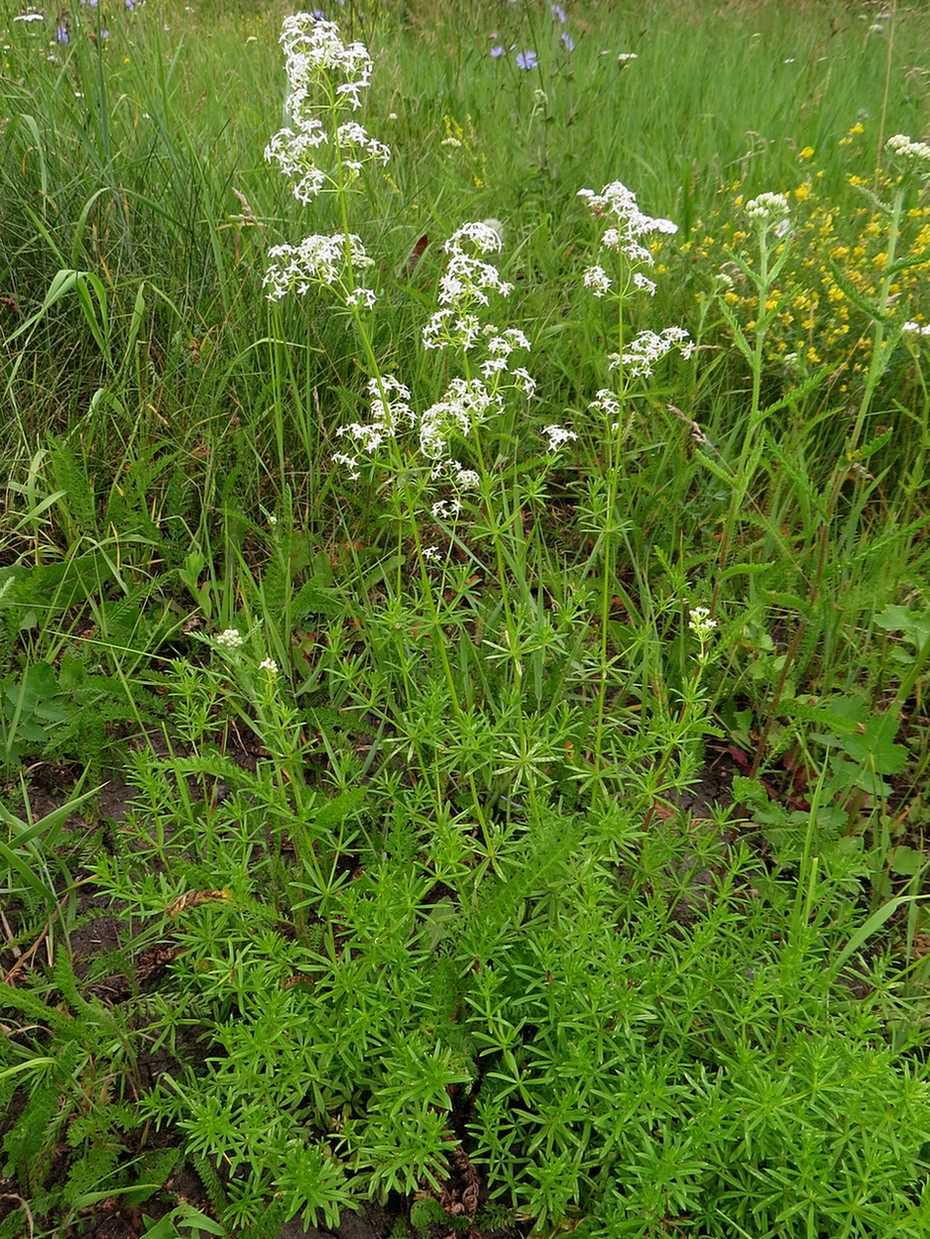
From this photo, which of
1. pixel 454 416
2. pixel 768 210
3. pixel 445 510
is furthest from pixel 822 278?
pixel 454 416

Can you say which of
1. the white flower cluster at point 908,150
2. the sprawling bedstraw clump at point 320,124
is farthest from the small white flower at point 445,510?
the white flower cluster at point 908,150

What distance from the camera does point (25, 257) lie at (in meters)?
2.76

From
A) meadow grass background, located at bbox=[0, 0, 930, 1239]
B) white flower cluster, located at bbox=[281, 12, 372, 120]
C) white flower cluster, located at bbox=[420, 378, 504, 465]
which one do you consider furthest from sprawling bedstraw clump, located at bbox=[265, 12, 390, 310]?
meadow grass background, located at bbox=[0, 0, 930, 1239]

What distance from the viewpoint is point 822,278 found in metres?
3.01

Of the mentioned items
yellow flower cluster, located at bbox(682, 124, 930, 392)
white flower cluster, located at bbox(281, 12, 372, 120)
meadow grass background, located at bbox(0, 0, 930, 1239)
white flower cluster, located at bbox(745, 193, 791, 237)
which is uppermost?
white flower cluster, located at bbox(281, 12, 372, 120)

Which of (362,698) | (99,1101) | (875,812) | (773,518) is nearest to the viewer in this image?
(99,1101)

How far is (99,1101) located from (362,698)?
84cm

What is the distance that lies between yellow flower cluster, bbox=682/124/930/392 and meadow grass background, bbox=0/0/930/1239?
3 centimetres

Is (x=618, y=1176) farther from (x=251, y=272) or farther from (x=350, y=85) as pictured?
(x=251, y=272)

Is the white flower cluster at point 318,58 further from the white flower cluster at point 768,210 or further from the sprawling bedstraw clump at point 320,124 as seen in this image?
the white flower cluster at point 768,210

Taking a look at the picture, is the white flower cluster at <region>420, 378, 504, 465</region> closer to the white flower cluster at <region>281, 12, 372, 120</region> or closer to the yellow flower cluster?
the white flower cluster at <region>281, 12, 372, 120</region>

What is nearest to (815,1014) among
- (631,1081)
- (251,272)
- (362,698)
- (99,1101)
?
(631,1081)

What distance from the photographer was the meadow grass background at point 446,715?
57.7 inches

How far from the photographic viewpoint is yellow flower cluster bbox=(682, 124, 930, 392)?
2807mm
